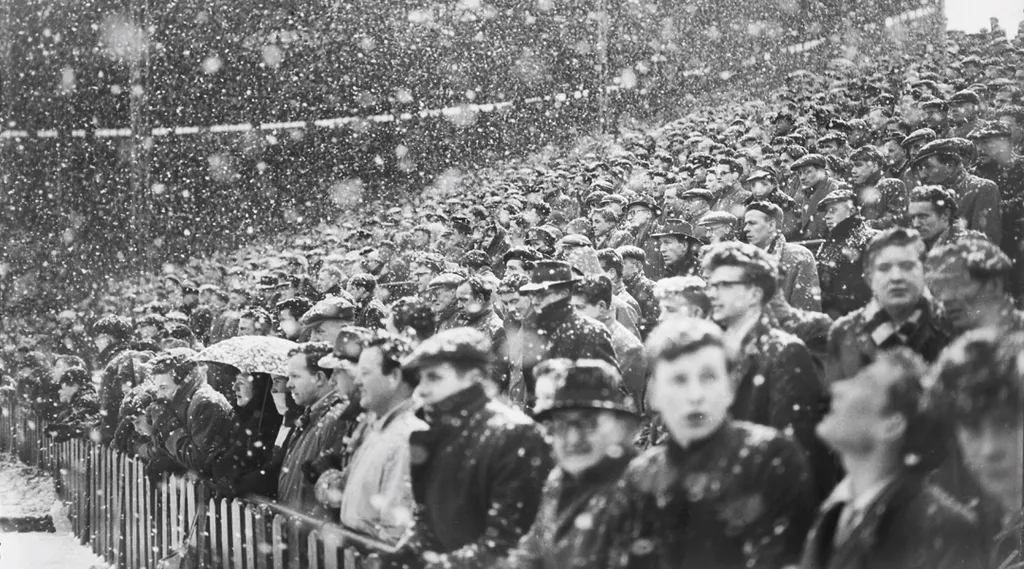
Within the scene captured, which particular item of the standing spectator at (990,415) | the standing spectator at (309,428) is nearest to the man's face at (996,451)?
the standing spectator at (990,415)

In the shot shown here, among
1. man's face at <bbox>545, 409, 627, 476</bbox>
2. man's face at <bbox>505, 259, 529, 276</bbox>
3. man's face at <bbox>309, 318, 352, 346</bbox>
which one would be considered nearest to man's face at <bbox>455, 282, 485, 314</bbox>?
man's face at <bbox>505, 259, 529, 276</bbox>

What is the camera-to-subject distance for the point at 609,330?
15.5 ft

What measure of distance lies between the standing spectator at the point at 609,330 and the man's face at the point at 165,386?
222 cm

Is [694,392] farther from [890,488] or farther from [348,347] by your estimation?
[348,347]

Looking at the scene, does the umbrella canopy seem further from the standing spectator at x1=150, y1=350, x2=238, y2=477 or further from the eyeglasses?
the eyeglasses

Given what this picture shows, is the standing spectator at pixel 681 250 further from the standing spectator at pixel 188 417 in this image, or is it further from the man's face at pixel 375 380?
the man's face at pixel 375 380

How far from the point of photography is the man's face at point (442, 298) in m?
6.12

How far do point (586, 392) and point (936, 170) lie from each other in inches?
138

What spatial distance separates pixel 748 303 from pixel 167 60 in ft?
59.4

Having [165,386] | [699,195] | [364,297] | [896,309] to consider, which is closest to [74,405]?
[364,297]

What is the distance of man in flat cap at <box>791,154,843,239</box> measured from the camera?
7473 mm

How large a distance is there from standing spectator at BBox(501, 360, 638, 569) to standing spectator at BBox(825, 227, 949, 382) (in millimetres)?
736

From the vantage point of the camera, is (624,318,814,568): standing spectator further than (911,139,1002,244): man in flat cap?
No

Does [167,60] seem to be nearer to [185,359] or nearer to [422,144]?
[422,144]
